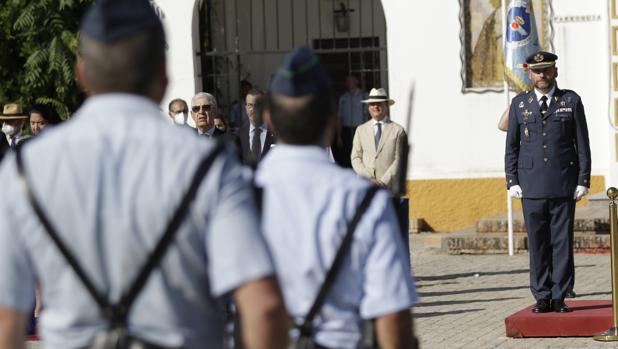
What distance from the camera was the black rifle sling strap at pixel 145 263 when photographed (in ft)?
10.5

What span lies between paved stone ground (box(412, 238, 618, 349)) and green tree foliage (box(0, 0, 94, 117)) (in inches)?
205

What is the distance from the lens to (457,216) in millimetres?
18344

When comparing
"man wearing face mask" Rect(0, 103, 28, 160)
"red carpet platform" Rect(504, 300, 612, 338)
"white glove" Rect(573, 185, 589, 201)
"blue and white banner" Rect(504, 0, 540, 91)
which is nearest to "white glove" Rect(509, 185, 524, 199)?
"white glove" Rect(573, 185, 589, 201)

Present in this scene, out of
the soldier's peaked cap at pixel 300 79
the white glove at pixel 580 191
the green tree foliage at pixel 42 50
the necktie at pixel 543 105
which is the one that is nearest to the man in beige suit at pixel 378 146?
the necktie at pixel 543 105

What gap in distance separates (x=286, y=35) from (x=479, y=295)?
9068 mm

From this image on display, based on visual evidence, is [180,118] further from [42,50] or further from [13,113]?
[42,50]

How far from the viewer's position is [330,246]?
407 cm

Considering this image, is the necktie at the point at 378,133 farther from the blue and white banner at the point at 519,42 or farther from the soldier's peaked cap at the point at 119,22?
the soldier's peaked cap at the point at 119,22

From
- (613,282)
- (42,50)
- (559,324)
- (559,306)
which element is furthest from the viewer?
(42,50)

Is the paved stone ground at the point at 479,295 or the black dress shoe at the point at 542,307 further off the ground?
the black dress shoe at the point at 542,307

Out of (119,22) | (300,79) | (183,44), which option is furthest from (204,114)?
(183,44)

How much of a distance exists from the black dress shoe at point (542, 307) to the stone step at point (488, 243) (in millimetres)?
5391

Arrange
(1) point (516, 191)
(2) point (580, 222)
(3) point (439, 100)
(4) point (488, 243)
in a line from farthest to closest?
(3) point (439, 100) < (4) point (488, 243) < (2) point (580, 222) < (1) point (516, 191)

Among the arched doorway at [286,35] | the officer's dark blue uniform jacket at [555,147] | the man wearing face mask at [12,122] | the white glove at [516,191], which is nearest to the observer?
the officer's dark blue uniform jacket at [555,147]
